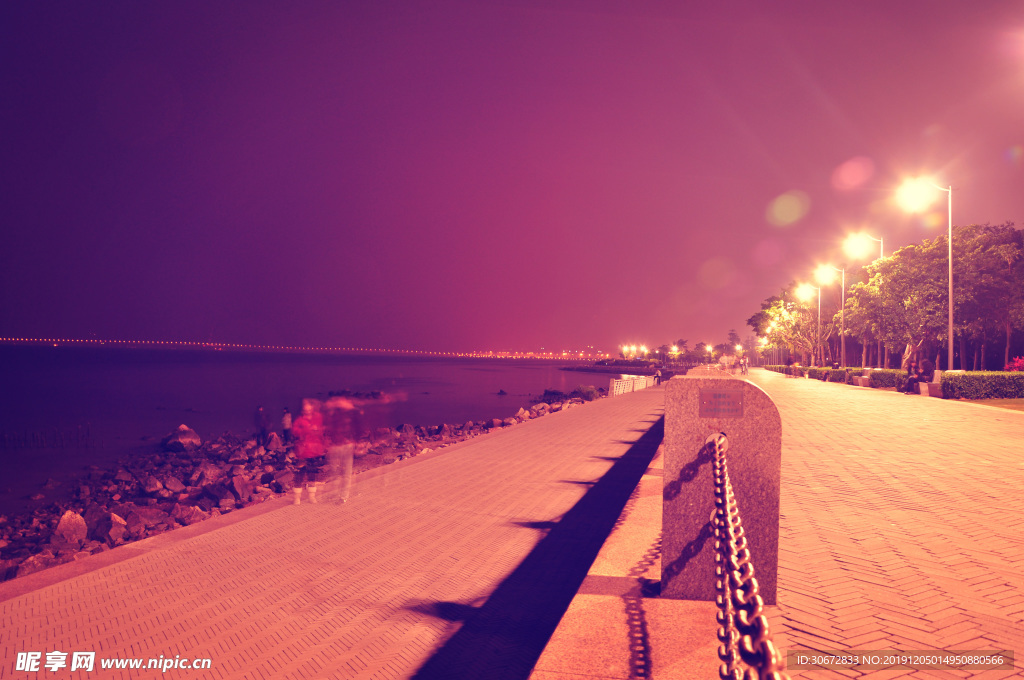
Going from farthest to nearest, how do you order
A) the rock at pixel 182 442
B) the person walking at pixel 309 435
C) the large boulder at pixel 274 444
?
the rock at pixel 182 442 < the large boulder at pixel 274 444 < the person walking at pixel 309 435

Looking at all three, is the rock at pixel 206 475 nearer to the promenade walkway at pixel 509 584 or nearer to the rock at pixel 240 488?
the rock at pixel 240 488

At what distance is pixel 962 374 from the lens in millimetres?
25734

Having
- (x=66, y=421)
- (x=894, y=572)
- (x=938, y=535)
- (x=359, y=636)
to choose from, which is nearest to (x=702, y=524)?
(x=894, y=572)

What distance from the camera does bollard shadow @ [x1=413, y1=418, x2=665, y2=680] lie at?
4.26 metres

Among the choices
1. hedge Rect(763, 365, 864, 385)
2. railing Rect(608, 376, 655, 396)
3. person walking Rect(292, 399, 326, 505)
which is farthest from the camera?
hedge Rect(763, 365, 864, 385)

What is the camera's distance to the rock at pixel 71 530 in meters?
10.4

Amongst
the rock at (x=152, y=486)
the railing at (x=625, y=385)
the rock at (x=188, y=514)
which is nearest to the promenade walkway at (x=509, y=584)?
the rock at (x=188, y=514)

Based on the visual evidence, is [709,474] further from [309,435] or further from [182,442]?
[182,442]

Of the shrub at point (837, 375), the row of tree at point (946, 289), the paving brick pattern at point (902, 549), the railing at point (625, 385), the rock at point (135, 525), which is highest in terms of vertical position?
the row of tree at point (946, 289)

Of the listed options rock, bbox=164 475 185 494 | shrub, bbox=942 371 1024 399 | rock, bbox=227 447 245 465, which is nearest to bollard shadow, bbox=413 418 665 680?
rock, bbox=164 475 185 494

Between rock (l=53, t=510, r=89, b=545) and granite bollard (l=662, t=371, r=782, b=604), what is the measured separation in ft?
35.8

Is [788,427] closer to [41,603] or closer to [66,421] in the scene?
[41,603]

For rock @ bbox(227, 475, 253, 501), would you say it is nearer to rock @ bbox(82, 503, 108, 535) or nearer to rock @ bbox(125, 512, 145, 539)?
rock @ bbox(125, 512, 145, 539)

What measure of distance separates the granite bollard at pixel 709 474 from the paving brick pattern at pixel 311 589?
184 centimetres
